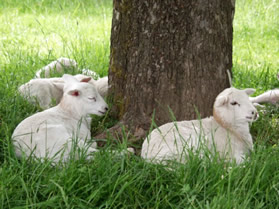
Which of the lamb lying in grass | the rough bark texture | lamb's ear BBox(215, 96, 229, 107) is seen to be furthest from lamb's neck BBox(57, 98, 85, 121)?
lamb's ear BBox(215, 96, 229, 107)

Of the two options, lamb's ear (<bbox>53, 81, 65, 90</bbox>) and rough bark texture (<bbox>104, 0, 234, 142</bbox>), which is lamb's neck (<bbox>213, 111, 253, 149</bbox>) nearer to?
rough bark texture (<bbox>104, 0, 234, 142</bbox>)

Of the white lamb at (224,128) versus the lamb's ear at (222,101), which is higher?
the lamb's ear at (222,101)

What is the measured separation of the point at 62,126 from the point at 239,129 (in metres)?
1.47

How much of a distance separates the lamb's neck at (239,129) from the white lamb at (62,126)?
3.44 ft

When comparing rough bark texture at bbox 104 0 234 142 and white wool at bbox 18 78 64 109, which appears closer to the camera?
rough bark texture at bbox 104 0 234 142

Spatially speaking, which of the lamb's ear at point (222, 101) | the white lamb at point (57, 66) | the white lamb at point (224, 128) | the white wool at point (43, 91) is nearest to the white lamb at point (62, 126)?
the white wool at point (43, 91)

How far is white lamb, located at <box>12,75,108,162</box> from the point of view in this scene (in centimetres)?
389

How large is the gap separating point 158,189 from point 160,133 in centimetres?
59

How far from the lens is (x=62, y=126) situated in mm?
4195

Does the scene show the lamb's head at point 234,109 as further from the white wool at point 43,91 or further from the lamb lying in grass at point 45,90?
the white wool at point 43,91

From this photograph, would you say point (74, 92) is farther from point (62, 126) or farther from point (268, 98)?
point (268, 98)

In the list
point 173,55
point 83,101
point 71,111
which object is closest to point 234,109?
point 173,55

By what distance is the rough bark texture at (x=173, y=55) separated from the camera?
14.5ft

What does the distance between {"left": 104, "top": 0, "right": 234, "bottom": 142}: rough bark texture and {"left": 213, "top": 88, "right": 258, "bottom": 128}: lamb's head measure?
1.31 feet
